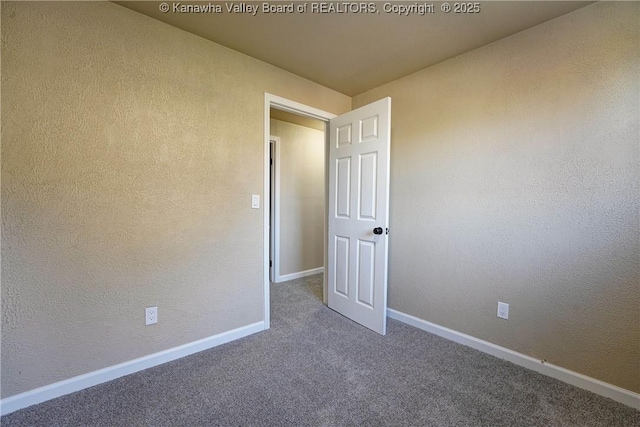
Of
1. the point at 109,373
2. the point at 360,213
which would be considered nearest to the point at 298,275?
the point at 360,213

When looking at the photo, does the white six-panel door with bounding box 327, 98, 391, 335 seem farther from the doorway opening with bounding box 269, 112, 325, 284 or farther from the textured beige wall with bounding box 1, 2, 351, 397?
the doorway opening with bounding box 269, 112, 325, 284

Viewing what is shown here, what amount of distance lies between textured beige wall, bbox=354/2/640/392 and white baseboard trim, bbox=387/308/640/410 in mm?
42

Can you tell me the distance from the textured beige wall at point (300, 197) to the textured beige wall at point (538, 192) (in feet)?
5.98

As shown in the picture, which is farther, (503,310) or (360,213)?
(360,213)

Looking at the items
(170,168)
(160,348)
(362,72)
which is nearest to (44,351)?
(160,348)

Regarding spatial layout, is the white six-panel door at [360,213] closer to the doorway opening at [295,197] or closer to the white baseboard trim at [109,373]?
the white baseboard trim at [109,373]

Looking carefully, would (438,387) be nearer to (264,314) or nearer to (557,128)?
(264,314)

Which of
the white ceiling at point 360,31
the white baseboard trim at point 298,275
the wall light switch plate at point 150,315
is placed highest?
the white ceiling at point 360,31

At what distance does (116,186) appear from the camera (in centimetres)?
165

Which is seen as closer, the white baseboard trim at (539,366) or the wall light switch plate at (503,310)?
the white baseboard trim at (539,366)

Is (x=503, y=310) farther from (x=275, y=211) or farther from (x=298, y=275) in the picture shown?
(x=275, y=211)

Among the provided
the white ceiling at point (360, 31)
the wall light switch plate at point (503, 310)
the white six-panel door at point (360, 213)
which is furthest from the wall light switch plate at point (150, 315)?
→ the wall light switch plate at point (503, 310)

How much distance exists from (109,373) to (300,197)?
282 centimetres

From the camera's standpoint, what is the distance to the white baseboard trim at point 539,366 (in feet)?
4.91
